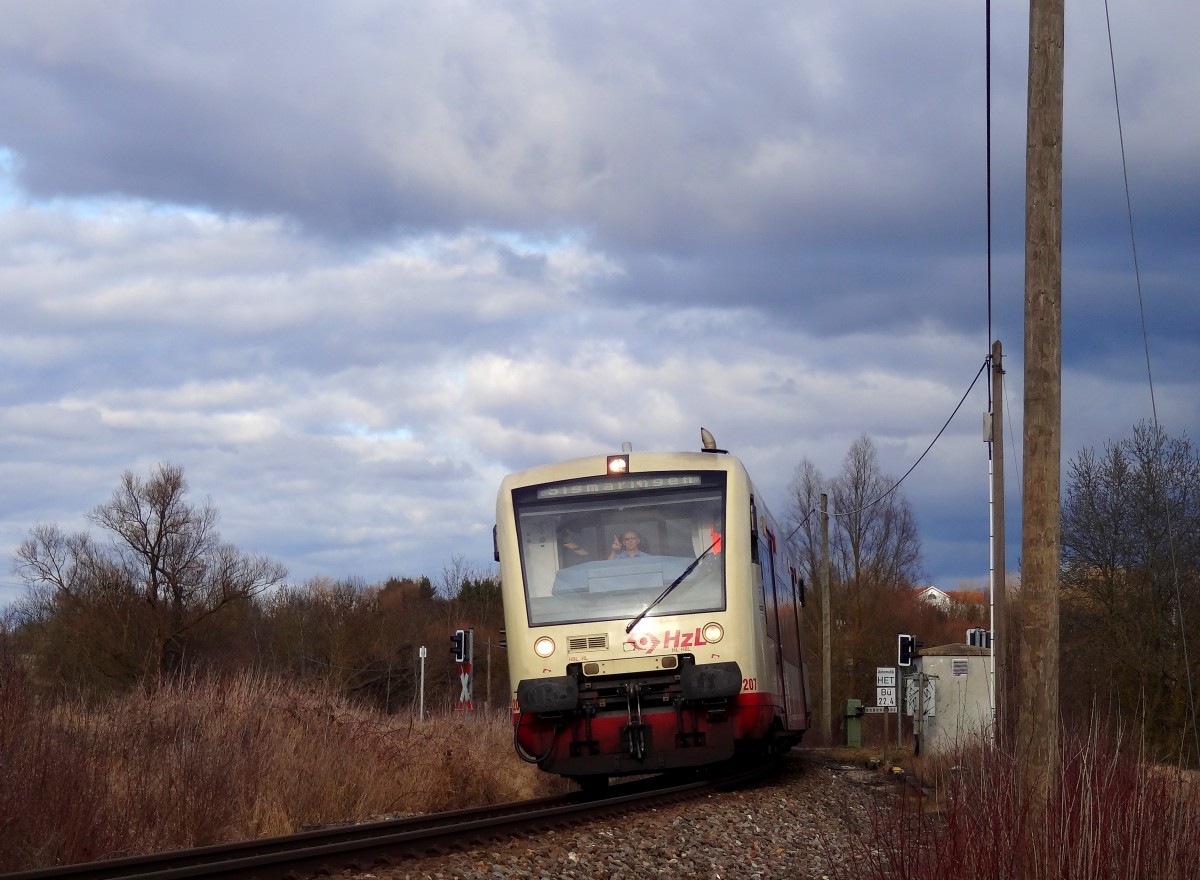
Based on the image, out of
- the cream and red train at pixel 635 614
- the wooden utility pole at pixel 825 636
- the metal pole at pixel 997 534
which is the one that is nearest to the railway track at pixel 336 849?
the cream and red train at pixel 635 614

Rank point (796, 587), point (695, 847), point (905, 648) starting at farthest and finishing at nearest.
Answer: point (905, 648)
point (796, 587)
point (695, 847)

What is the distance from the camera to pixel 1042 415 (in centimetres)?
786

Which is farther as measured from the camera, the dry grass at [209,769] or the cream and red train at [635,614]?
the cream and red train at [635,614]

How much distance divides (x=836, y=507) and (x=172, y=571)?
3472 centimetres

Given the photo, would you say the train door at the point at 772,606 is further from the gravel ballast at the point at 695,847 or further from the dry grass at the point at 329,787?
the dry grass at the point at 329,787

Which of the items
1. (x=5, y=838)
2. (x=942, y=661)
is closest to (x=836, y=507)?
(x=942, y=661)

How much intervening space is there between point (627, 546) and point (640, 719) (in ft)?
5.71

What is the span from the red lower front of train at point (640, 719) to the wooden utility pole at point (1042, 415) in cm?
445

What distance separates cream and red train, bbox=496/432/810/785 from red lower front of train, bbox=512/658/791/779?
0.04ft

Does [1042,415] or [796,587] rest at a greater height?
[1042,415]

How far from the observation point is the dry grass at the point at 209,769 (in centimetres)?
870

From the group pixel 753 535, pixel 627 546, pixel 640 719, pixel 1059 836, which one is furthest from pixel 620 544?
pixel 1059 836

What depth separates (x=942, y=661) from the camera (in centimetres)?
2842

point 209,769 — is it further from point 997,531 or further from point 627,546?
point 997,531
